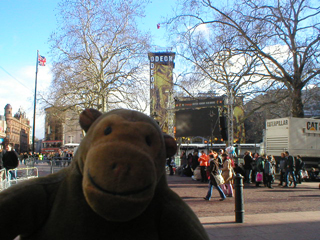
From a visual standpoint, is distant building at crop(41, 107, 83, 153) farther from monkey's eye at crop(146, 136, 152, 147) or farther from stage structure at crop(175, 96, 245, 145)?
stage structure at crop(175, 96, 245, 145)

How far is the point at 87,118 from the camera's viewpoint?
6.40ft

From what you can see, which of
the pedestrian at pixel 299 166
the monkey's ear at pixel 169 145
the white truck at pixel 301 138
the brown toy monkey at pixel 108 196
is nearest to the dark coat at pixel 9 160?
the brown toy monkey at pixel 108 196

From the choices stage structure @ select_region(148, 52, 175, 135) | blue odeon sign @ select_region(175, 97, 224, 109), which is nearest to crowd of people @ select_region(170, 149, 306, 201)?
blue odeon sign @ select_region(175, 97, 224, 109)

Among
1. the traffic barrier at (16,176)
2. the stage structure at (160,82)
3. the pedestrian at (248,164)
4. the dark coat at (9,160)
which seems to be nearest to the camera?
the traffic barrier at (16,176)

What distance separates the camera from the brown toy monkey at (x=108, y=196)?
1459mm

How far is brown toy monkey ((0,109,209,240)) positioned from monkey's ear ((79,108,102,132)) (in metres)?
0.03

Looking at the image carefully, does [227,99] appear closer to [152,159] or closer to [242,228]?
[242,228]

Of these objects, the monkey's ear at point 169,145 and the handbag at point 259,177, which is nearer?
the monkey's ear at point 169,145

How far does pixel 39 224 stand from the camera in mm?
1678

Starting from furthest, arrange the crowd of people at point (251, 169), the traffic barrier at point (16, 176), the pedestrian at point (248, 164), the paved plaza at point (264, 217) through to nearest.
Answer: the pedestrian at point (248, 164) < the crowd of people at point (251, 169) < the traffic barrier at point (16, 176) < the paved plaza at point (264, 217)

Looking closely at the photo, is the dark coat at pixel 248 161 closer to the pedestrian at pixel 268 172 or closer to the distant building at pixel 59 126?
the pedestrian at pixel 268 172

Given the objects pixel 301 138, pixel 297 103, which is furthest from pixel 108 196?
pixel 297 103

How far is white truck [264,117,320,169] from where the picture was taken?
1700 centimetres

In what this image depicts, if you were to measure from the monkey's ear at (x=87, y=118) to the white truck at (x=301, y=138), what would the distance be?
16.8m
